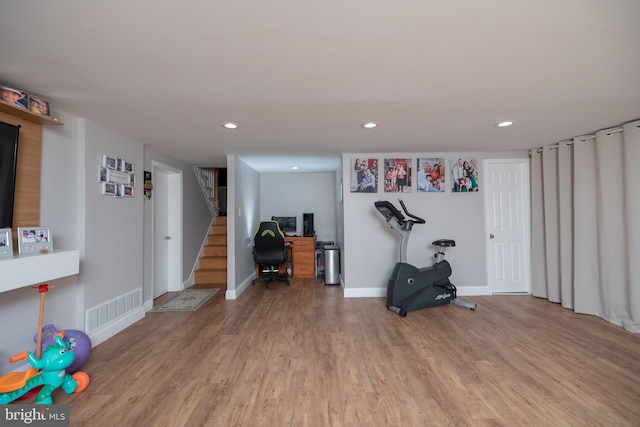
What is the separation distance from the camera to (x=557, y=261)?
3699 mm

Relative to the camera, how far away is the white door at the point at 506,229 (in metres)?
4.16

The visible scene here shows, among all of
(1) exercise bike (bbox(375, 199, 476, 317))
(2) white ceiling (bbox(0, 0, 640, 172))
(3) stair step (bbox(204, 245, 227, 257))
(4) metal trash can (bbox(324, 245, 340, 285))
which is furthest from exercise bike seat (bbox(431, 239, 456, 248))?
(3) stair step (bbox(204, 245, 227, 257))

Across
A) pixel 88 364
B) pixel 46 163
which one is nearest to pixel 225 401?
pixel 88 364

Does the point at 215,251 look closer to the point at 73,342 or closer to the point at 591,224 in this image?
the point at 73,342

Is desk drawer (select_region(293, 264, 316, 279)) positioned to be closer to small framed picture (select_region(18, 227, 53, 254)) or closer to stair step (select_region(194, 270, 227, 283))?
stair step (select_region(194, 270, 227, 283))

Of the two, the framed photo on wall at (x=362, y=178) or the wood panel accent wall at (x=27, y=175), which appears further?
the framed photo on wall at (x=362, y=178)

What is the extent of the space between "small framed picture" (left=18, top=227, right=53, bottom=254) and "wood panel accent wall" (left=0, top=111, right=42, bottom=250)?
148 millimetres

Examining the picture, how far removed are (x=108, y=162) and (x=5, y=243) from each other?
1306 millimetres

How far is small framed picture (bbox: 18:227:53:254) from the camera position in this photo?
1938 millimetres

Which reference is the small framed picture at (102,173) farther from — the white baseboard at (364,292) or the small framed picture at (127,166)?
the white baseboard at (364,292)

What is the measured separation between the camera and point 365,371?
215 cm

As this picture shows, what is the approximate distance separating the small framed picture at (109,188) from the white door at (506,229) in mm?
4979

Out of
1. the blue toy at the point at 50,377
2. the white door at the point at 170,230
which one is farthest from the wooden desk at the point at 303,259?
the blue toy at the point at 50,377

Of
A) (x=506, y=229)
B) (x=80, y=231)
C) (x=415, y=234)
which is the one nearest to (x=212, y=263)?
(x=80, y=231)
